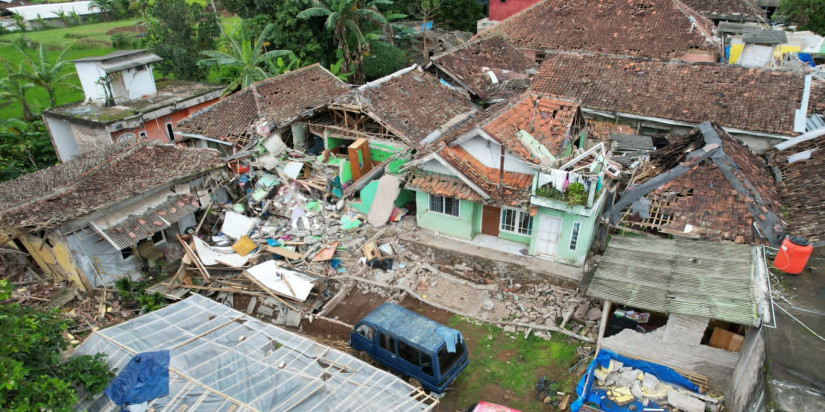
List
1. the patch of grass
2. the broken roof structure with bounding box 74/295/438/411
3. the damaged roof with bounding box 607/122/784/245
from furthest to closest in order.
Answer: the damaged roof with bounding box 607/122/784/245
the patch of grass
the broken roof structure with bounding box 74/295/438/411

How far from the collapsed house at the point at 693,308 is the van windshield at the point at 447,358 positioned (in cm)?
365

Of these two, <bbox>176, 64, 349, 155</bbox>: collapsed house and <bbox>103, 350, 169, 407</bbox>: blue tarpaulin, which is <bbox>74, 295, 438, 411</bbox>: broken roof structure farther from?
<bbox>176, 64, 349, 155</bbox>: collapsed house

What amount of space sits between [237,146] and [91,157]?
5718 millimetres

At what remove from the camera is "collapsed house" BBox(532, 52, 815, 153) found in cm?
1933

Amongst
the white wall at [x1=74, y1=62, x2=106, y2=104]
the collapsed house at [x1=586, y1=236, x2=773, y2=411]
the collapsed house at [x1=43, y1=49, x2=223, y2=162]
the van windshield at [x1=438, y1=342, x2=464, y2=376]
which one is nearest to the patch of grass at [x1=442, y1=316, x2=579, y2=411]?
the van windshield at [x1=438, y1=342, x2=464, y2=376]

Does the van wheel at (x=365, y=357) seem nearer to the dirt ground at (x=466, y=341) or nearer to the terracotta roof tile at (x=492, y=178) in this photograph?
the dirt ground at (x=466, y=341)

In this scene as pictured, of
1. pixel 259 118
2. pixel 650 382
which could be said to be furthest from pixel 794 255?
pixel 259 118

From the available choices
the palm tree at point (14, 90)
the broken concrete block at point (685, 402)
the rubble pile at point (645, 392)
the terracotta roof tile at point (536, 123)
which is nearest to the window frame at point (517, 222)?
the terracotta roof tile at point (536, 123)

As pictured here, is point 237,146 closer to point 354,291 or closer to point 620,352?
point 354,291

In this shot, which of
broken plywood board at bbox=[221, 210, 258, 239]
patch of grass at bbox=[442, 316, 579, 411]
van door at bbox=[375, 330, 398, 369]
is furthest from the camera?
broken plywood board at bbox=[221, 210, 258, 239]

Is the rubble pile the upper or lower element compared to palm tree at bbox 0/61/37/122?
lower

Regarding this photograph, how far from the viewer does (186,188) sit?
1758 cm

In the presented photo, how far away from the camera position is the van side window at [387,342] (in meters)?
11.9

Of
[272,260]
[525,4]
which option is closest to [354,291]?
[272,260]
